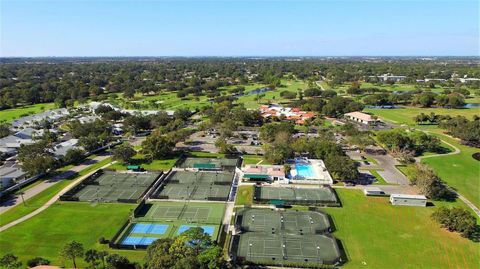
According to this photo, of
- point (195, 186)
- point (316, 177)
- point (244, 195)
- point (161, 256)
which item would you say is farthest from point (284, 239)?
point (195, 186)

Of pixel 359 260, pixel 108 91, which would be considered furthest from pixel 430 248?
pixel 108 91

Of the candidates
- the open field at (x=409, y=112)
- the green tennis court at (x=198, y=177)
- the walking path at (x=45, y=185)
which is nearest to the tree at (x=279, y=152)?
the green tennis court at (x=198, y=177)

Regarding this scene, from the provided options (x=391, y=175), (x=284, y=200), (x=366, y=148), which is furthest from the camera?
(x=366, y=148)

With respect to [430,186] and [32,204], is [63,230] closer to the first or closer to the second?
[32,204]

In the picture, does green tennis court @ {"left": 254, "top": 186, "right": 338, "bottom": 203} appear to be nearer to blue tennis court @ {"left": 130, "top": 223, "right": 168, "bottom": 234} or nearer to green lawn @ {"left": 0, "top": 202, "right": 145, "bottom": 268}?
blue tennis court @ {"left": 130, "top": 223, "right": 168, "bottom": 234}

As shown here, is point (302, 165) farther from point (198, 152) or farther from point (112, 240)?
point (112, 240)

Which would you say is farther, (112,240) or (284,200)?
(284,200)

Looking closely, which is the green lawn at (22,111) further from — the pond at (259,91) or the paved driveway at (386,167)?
the paved driveway at (386,167)

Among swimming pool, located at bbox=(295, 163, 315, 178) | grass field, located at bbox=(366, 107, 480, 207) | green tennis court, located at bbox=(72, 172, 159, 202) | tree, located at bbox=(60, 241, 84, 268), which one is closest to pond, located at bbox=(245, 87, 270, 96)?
grass field, located at bbox=(366, 107, 480, 207)
